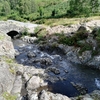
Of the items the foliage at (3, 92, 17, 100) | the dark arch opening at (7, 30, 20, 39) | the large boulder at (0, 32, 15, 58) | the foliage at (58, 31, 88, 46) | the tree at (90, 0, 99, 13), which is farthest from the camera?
the tree at (90, 0, 99, 13)

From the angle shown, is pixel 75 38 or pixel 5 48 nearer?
pixel 5 48

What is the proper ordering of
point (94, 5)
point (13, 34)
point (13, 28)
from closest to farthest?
point (13, 28), point (13, 34), point (94, 5)

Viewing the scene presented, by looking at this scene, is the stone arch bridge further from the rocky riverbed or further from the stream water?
the stream water

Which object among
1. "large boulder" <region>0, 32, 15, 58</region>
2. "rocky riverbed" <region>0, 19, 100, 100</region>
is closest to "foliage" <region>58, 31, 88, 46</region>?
"rocky riverbed" <region>0, 19, 100, 100</region>

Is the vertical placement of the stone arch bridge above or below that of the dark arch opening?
above

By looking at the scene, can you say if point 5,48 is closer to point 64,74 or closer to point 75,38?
point 64,74

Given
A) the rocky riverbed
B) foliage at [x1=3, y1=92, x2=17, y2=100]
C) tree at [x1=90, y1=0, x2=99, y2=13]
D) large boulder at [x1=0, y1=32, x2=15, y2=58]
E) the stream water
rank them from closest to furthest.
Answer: foliage at [x1=3, y1=92, x2=17, y2=100] → the rocky riverbed → the stream water → large boulder at [x1=0, y1=32, x2=15, y2=58] → tree at [x1=90, y1=0, x2=99, y2=13]

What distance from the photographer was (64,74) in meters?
40.6

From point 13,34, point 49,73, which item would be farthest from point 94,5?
point 49,73

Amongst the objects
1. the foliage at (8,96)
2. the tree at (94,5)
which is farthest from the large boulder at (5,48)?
the tree at (94,5)

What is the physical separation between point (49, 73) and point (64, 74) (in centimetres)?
313

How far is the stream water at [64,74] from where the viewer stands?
116ft

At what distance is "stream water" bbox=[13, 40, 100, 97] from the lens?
1394 inches

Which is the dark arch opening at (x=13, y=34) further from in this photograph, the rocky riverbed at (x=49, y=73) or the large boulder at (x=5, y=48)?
the large boulder at (x=5, y=48)
